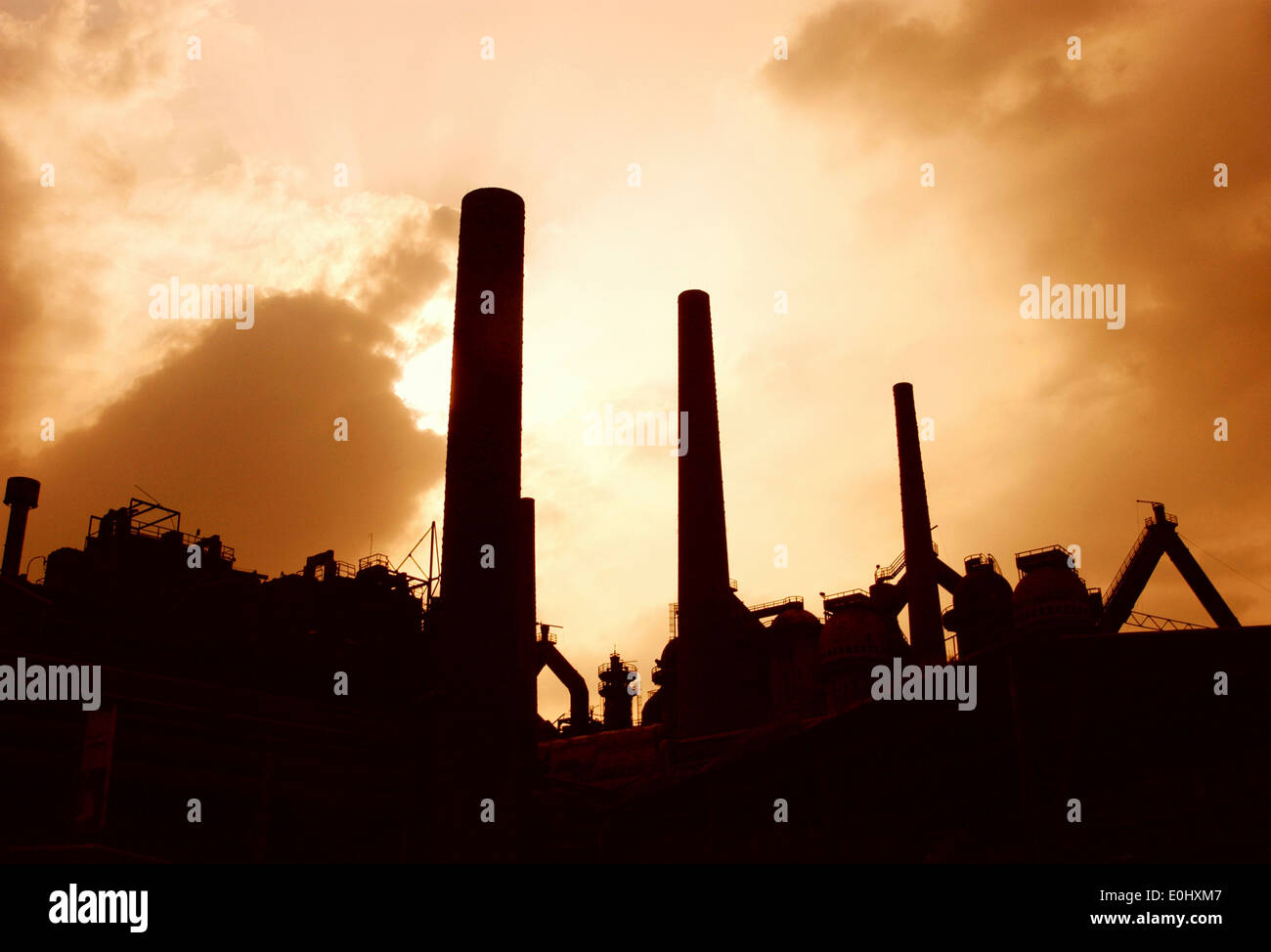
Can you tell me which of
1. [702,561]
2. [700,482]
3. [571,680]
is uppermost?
[700,482]

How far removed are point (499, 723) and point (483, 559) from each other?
9.69 ft

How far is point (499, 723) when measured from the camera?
19516 millimetres

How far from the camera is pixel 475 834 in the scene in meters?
18.5

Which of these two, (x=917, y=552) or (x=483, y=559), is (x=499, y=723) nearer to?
(x=483, y=559)

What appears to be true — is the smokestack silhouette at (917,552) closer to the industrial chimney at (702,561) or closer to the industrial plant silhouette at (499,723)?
the industrial plant silhouette at (499,723)

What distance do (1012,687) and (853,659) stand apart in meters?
21.3

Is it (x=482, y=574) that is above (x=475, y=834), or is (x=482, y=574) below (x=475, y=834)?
above

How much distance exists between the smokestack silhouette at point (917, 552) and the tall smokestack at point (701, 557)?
24.6 ft

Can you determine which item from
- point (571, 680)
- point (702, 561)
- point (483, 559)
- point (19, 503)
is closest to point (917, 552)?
point (702, 561)

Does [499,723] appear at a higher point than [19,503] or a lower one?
lower

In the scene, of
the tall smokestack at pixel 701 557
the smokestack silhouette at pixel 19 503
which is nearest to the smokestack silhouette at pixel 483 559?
the tall smokestack at pixel 701 557

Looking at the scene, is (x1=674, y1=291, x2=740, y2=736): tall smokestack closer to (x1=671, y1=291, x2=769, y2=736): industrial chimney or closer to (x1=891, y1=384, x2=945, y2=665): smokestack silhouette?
(x1=671, y1=291, x2=769, y2=736): industrial chimney
